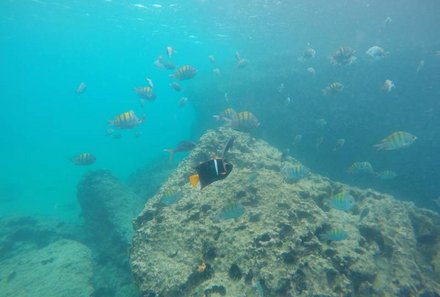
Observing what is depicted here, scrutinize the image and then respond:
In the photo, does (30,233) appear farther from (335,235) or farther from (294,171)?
(335,235)

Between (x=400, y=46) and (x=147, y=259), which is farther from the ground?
(x=400, y=46)

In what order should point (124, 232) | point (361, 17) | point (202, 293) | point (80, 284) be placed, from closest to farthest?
point (202, 293) < point (80, 284) < point (124, 232) < point (361, 17)

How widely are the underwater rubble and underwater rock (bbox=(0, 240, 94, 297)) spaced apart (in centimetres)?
400

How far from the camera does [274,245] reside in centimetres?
487

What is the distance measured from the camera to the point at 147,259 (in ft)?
17.6

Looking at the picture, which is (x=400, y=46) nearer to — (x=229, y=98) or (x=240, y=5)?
(x=229, y=98)

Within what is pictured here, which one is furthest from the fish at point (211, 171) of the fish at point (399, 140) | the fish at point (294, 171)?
the fish at point (399, 140)

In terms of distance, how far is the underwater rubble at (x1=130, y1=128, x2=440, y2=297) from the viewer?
4.55 metres

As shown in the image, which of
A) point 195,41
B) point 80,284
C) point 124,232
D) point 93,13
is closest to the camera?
point 80,284

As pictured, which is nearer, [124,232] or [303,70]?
[124,232]

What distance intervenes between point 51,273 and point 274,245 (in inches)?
309

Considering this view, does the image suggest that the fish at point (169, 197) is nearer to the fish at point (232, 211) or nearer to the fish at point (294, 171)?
the fish at point (232, 211)

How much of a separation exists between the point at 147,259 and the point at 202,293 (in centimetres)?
138

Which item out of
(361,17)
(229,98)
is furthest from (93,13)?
(361,17)
